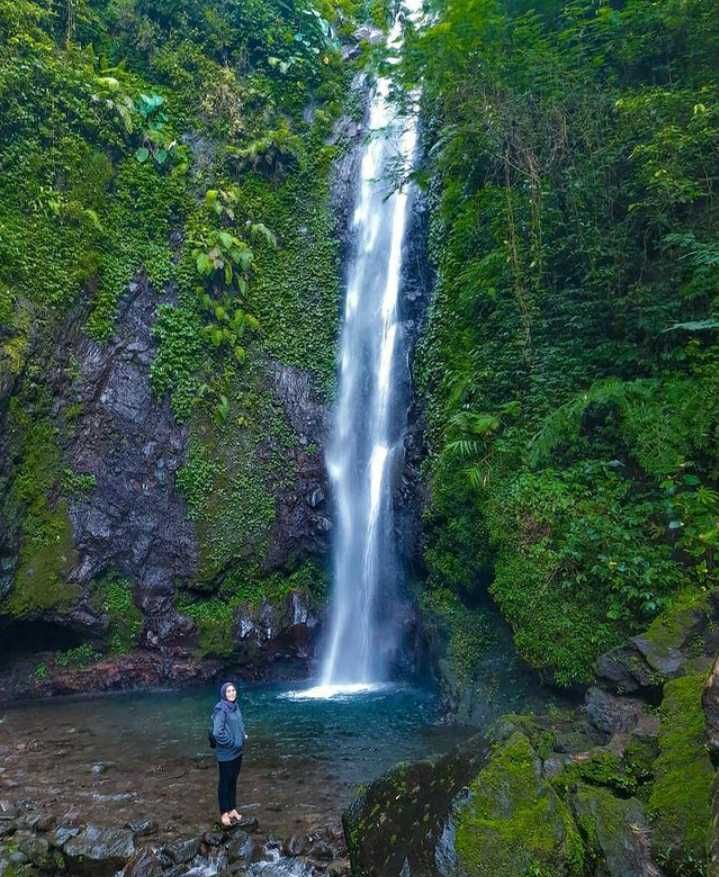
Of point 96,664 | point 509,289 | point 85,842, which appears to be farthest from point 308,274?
point 85,842

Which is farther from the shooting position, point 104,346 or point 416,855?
point 104,346

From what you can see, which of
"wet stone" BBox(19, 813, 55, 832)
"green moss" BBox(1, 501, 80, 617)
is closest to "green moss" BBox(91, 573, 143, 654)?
"green moss" BBox(1, 501, 80, 617)

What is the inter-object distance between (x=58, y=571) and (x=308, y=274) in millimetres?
8867

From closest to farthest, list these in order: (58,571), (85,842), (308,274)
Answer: (85,842)
(58,571)
(308,274)

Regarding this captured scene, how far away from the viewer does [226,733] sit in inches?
212

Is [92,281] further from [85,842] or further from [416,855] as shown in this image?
[416,855]

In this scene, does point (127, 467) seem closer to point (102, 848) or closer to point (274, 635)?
point (274, 635)

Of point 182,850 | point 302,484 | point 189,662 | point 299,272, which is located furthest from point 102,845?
point 299,272

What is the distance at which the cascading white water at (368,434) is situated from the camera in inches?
460

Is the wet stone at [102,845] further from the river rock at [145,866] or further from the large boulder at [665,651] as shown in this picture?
the large boulder at [665,651]

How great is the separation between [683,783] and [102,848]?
440 cm

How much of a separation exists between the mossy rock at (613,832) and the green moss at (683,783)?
103 mm

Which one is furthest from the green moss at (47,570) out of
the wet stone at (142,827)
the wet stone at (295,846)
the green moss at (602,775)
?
the green moss at (602,775)

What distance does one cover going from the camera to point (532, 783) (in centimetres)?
400
